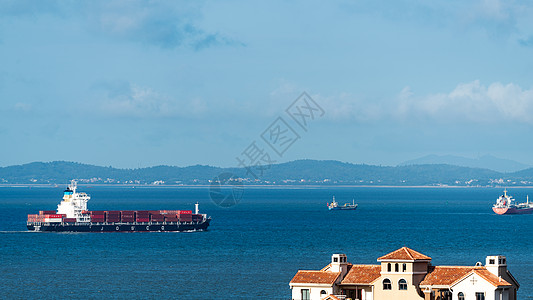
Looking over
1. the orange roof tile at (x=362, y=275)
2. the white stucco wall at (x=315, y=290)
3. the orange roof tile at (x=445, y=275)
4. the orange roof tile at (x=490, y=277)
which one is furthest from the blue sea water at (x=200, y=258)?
the orange roof tile at (x=490, y=277)

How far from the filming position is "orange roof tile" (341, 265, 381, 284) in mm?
62784

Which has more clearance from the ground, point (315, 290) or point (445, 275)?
point (445, 275)

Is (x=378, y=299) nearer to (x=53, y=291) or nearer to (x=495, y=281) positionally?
(x=495, y=281)

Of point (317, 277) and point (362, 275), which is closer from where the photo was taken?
point (317, 277)

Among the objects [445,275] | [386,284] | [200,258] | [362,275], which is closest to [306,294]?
[362,275]

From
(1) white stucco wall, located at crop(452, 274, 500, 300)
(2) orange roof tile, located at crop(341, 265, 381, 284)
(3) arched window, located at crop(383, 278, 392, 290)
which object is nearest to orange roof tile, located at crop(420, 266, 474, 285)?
(1) white stucco wall, located at crop(452, 274, 500, 300)

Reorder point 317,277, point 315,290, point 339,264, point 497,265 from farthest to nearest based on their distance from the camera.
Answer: point 339,264 → point 317,277 → point 315,290 → point 497,265

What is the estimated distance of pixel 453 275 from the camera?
6131cm

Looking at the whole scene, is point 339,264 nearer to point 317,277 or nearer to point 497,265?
point 317,277

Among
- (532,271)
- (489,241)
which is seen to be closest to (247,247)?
(489,241)

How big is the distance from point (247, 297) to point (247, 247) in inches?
2545

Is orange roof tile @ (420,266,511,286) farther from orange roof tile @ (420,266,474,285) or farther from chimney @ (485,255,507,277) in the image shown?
chimney @ (485,255,507,277)

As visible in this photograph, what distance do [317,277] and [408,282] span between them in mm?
5930

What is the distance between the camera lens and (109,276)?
116 m
